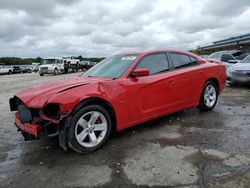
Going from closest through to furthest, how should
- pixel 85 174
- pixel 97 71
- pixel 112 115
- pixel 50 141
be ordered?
pixel 85 174
pixel 112 115
pixel 50 141
pixel 97 71

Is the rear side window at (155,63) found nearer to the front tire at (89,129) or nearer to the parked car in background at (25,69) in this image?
the front tire at (89,129)

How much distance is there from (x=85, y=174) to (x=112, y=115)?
4.13 feet

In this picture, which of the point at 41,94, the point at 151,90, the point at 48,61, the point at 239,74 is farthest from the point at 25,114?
the point at 48,61

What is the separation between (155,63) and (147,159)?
2.21 metres

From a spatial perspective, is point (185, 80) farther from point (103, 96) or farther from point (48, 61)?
point (48, 61)

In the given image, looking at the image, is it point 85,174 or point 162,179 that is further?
point 85,174

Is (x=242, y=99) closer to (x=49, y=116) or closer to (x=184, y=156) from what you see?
(x=184, y=156)

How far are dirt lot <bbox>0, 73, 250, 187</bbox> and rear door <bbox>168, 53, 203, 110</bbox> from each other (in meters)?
0.51

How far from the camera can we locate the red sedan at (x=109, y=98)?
159 inches

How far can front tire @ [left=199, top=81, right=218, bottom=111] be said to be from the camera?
6566 millimetres

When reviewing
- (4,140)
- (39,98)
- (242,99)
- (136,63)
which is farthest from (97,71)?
(242,99)

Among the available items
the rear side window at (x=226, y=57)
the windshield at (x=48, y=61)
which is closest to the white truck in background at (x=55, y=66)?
the windshield at (x=48, y=61)

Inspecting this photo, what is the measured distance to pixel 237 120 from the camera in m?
5.93

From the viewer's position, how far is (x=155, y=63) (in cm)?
550
